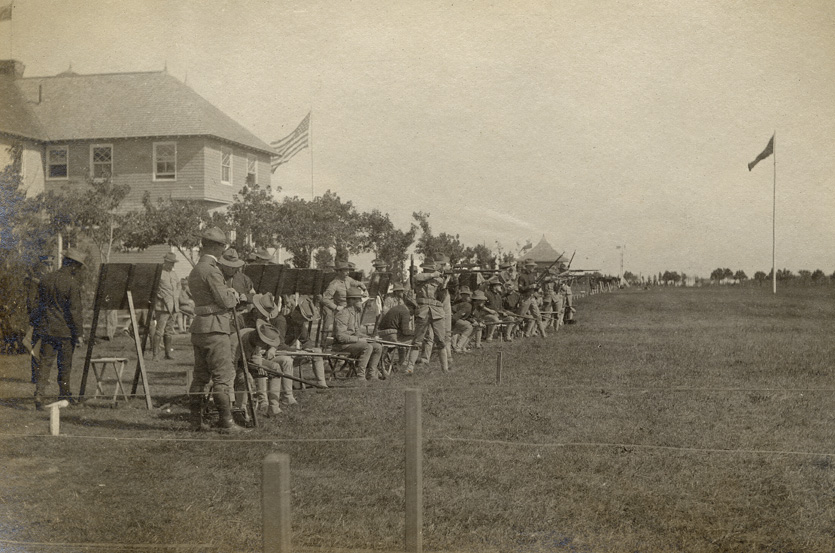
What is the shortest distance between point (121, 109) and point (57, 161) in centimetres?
215

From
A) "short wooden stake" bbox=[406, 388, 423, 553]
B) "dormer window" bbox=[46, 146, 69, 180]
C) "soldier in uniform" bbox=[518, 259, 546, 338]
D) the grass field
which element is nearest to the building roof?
"dormer window" bbox=[46, 146, 69, 180]

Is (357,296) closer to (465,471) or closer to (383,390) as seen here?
(383,390)

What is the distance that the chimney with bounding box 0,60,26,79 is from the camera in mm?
9547

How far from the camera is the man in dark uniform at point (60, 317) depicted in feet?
32.7

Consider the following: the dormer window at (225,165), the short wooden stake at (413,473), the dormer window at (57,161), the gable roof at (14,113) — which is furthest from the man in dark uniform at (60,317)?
the dormer window at (225,165)

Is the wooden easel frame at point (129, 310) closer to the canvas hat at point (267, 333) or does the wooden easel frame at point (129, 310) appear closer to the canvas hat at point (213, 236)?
the canvas hat at point (267, 333)

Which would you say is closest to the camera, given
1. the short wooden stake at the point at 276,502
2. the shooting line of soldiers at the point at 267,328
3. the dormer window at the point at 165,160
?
the short wooden stake at the point at 276,502

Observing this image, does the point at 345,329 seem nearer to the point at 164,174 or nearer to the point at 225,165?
the point at 225,165

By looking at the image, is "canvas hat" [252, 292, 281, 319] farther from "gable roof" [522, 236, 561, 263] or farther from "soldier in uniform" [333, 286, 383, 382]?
"gable roof" [522, 236, 561, 263]

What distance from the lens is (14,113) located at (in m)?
10.2

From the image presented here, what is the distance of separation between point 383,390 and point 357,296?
83.8 inches

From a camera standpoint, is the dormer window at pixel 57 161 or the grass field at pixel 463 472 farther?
the dormer window at pixel 57 161

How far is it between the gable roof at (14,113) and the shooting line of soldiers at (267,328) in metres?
1.88

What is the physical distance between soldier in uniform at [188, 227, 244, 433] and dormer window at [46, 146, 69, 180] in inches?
163
